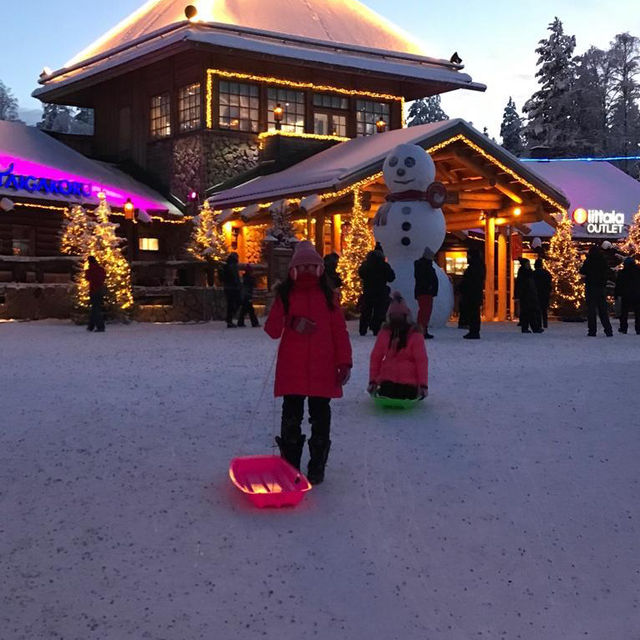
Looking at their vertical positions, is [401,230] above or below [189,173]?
below

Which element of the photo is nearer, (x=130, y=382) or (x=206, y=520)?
(x=206, y=520)

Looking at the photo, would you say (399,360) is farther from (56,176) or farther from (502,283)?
(56,176)

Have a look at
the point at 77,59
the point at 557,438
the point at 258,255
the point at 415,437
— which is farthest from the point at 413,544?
the point at 77,59

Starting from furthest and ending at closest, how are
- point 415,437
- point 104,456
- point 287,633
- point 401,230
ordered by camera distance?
point 401,230, point 415,437, point 104,456, point 287,633

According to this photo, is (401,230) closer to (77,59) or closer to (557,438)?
(557,438)

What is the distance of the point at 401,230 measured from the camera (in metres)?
15.1

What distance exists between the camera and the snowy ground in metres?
3.27

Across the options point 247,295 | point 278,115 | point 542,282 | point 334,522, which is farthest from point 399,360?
point 278,115

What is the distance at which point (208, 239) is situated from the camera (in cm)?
2128

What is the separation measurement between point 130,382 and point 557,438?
15.2 feet

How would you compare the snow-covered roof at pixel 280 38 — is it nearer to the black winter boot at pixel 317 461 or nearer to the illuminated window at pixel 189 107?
the illuminated window at pixel 189 107

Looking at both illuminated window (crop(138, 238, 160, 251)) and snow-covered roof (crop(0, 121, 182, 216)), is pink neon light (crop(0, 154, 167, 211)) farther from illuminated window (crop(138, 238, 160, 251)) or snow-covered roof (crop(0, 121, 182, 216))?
illuminated window (crop(138, 238, 160, 251))

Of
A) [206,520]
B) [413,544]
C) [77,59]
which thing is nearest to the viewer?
Result: [413,544]

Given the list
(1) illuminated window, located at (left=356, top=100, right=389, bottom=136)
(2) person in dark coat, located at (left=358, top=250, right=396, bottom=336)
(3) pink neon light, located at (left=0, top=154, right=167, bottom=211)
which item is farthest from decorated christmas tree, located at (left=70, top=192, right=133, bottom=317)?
(1) illuminated window, located at (left=356, top=100, right=389, bottom=136)
